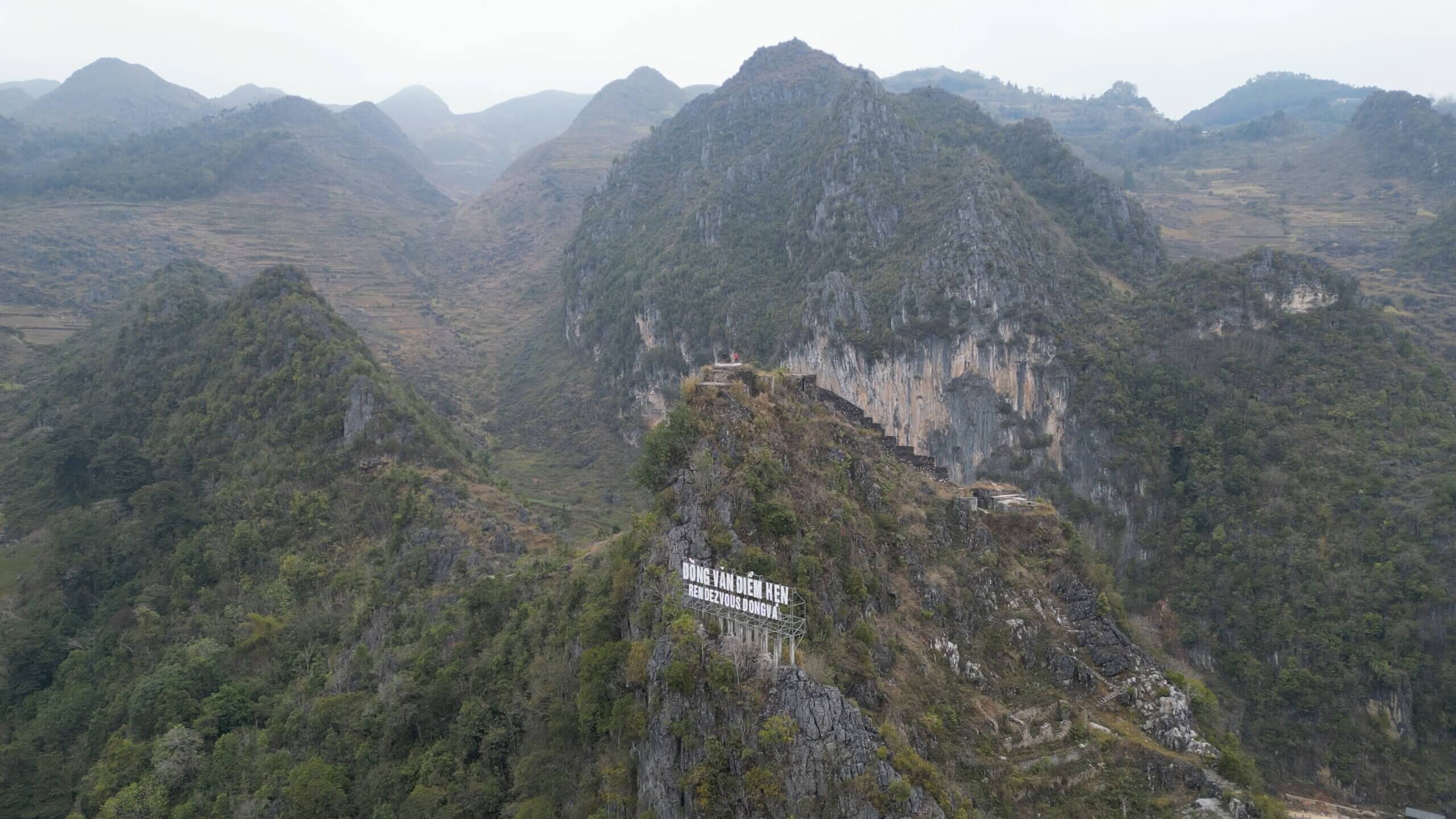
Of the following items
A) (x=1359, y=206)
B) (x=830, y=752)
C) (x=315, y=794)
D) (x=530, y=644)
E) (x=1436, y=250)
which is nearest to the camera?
(x=830, y=752)

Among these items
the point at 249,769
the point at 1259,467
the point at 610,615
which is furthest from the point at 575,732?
the point at 1259,467

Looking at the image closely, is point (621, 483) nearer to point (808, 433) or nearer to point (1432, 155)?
point (808, 433)

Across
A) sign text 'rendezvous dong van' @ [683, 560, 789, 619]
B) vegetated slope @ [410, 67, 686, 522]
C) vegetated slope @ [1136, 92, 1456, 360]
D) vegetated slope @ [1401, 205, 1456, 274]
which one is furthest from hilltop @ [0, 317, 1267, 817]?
vegetated slope @ [1401, 205, 1456, 274]

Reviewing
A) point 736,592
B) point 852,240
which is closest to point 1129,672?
point 736,592

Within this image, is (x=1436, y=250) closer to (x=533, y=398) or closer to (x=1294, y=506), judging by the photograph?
(x=1294, y=506)

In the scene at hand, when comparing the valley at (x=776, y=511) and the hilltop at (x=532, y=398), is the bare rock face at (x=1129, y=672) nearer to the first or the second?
the valley at (x=776, y=511)

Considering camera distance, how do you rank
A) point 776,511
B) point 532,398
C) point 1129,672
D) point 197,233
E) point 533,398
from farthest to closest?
point 197,233
point 533,398
point 532,398
point 1129,672
point 776,511
